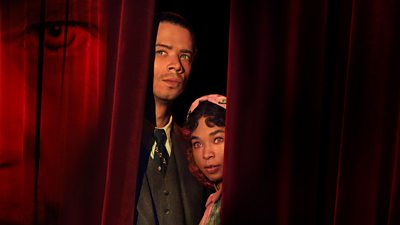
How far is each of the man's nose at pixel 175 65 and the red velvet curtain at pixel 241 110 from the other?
8 centimetres

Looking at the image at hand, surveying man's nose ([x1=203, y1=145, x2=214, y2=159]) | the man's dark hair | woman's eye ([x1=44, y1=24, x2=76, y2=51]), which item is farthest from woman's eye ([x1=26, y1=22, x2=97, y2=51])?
man's nose ([x1=203, y1=145, x2=214, y2=159])

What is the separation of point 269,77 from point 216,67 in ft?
0.69

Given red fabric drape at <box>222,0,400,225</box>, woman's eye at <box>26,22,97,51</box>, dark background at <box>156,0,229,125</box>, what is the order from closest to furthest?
red fabric drape at <box>222,0,400,225</box> < dark background at <box>156,0,229,125</box> < woman's eye at <box>26,22,97,51</box>

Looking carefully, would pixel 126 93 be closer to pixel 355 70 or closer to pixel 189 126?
pixel 189 126

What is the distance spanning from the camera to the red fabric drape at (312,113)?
5.80 feet

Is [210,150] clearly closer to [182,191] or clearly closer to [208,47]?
[182,191]

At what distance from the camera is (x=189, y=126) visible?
2.00m

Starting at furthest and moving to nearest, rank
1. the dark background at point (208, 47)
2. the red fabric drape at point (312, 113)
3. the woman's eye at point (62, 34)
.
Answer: the woman's eye at point (62, 34)
the dark background at point (208, 47)
the red fabric drape at point (312, 113)

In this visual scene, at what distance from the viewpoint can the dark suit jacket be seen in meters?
1.96

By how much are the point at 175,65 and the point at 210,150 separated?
0.34 meters

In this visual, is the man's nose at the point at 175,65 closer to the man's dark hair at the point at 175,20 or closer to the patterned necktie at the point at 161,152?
the man's dark hair at the point at 175,20

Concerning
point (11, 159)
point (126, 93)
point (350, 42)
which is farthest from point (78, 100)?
point (350, 42)

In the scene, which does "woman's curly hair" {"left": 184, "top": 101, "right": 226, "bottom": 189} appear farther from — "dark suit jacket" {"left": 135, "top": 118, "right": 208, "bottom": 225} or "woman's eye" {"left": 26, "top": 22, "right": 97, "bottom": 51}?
"woman's eye" {"left": 26, "top": 22, "right": 97, "bottom": 51}

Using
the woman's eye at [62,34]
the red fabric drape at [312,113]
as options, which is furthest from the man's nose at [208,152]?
the woman's eye at [62,34]
